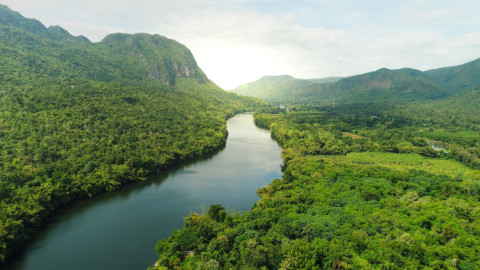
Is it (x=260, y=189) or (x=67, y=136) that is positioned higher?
(x=67, y=136)

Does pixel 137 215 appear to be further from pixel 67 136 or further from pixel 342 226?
pixel 342 226

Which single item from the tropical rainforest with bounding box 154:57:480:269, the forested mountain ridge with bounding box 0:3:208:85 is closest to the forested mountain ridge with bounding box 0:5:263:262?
the forested mountain ridge with bounding box 0:3:208:85

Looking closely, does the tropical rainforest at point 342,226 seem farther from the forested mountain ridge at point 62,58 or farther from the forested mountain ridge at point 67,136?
the forested mountain ridge at point 62,58

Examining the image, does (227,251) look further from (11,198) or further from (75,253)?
(11,198)

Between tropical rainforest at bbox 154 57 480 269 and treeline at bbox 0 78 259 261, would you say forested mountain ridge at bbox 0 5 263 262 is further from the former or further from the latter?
tropical rainforest at bbox 154 57 480 269

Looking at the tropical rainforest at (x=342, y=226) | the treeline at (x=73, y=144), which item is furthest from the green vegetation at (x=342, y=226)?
the treeline at (x=73, y=144)

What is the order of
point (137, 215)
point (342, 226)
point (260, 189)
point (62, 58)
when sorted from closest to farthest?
1. point (342, 226)
2. point (137, 215)
3. point (260, 189)
4. point (62, 58)

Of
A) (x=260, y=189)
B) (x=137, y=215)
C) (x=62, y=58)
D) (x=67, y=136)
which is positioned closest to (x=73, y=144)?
(x=67, y=136)

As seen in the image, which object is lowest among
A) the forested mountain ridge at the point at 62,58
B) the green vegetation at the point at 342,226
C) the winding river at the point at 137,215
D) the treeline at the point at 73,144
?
the winding river at the point at 137,215
